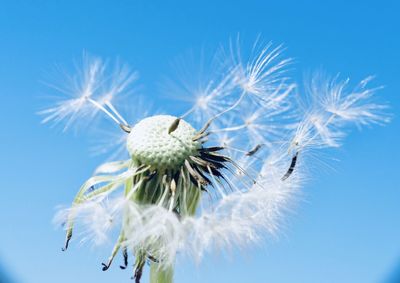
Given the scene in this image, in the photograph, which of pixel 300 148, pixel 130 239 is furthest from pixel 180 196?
pixel 300 148

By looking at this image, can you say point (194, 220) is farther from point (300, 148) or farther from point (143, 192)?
point (300, 148)

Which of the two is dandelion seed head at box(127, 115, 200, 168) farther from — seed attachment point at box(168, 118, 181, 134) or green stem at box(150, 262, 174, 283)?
green stem at box(150, 262, 174, 283)

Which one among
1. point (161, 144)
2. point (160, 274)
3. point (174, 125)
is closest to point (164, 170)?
point (161, 144)

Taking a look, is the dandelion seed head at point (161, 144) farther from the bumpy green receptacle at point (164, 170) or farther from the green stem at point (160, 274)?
the green stem at point (160, 274)

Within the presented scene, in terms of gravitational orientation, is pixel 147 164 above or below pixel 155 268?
above

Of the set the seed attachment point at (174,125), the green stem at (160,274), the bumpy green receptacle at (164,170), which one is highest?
the seed attachment point at (174,125)

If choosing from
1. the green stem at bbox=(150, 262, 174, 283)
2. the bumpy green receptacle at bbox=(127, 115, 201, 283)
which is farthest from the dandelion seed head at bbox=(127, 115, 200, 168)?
the green stem at bbox=(150, 262, 174, 283)

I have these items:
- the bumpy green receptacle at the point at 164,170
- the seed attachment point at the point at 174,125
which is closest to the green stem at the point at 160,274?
the bumpy green receptacle at the point at 164,170

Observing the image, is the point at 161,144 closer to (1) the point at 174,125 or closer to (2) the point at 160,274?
(1) the point at 174,125
